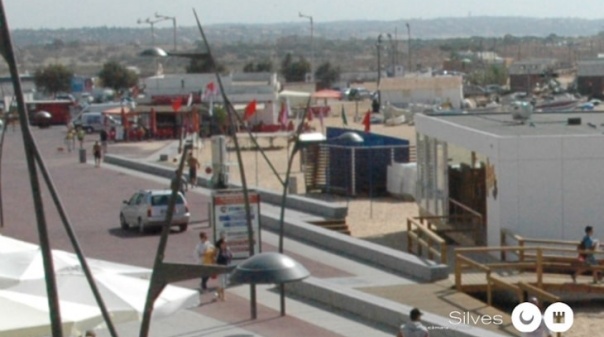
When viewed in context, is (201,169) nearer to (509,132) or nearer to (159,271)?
(509,132)

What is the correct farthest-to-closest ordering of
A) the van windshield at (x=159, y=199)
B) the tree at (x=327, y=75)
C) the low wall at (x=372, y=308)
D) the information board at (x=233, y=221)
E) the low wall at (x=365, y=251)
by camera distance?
the tree at (x=327, y=75)
the van windshield at (x=159, y=199)
the information board at (x=233, y=221)
the low wall at (x=365, y=251)
the low wall at (x=372, y=308)

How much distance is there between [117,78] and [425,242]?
106122mm

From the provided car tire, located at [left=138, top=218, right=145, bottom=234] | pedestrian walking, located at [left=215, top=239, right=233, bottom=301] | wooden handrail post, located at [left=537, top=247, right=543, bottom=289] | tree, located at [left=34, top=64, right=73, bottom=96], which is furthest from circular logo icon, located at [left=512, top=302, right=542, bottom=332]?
tree, located at [left=34, top=64, right=73, bottom=96]

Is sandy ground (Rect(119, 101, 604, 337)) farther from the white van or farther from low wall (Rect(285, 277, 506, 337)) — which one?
the white van

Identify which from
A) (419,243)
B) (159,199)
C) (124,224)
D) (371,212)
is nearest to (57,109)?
(371,212)

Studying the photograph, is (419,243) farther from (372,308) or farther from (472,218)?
(372,308)

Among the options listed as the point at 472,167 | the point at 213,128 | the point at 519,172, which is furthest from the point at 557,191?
the point at 213,128

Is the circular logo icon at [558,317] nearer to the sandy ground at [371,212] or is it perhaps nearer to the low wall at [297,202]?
the sandy ground at [371,212]

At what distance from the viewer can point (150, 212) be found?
30.8 m

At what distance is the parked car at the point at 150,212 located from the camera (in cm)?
3034

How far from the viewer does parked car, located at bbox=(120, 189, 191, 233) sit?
99.6ft

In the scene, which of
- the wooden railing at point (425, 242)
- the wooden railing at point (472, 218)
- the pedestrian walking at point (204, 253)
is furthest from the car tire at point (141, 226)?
the pedestrian walking at point (204, 253)

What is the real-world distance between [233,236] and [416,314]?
8083 millimetres

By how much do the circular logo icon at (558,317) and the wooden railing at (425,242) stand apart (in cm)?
651
